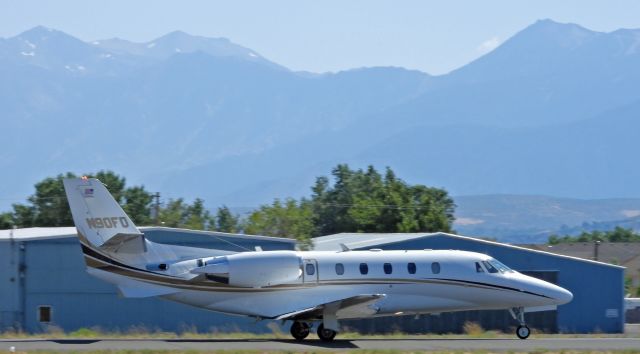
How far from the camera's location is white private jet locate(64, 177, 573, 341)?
1191 inches

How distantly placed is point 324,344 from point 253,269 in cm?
286

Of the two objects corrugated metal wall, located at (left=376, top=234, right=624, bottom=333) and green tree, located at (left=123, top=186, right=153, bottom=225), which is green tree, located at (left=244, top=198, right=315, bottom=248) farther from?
corrugated metal wall, located at (left=376, top=234, right=624, bottom=333)

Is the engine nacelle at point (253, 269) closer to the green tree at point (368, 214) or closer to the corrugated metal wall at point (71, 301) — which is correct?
the corrugated metal wall at point (71, 301)

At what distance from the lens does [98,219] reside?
99.2 feet

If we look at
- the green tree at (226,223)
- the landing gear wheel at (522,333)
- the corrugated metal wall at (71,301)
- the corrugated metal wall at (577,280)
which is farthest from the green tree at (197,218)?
the landing gear wheel at (522,333)

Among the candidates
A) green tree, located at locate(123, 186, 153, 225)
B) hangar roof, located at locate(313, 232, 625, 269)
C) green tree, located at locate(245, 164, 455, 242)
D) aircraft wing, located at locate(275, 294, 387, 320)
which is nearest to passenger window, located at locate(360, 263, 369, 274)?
aircraft wing, located at locate(275, 294, 387, 320)

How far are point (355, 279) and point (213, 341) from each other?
14.1 ft

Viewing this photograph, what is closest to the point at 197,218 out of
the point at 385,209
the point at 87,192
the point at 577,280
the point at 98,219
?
the point at 385,209

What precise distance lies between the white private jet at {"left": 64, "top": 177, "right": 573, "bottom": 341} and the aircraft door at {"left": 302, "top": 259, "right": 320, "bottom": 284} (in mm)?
28

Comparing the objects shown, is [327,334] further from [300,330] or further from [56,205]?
[56,205]

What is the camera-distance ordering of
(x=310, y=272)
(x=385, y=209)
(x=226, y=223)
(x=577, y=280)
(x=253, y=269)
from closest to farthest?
(x=253, y=269)
(x=310, y=272)
(x=577, y=280)
(x=385, y=209)
(x=226, y=223)

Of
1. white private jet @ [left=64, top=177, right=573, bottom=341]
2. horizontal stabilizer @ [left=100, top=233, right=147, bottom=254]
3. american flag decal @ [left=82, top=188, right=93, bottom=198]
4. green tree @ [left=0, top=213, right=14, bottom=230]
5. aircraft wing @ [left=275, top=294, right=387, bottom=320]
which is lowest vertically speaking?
aircraft wing @ [left=275, top=294, right=387, bottom=320]

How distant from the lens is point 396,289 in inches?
1251

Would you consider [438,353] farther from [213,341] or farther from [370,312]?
[213,341]
